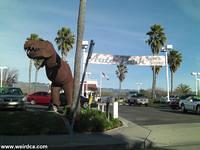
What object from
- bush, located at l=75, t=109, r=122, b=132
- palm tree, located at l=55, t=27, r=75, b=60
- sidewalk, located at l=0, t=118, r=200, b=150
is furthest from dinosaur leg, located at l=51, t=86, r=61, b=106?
palm tree, located at l=55, t=27, r=75, b=60

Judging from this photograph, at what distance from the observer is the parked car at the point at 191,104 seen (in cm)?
2992

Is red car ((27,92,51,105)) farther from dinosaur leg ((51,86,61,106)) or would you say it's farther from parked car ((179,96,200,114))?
dinosaur leg ((51,86,61,106))

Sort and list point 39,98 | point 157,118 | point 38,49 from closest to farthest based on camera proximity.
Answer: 1. point 38,49
2. point 157,118
3. point 39,98

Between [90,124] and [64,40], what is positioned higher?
[64,40]

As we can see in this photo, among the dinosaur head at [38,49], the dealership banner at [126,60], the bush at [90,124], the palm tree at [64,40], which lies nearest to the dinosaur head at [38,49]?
the dinosaur head at [38,49]

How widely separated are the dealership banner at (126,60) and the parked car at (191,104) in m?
8.74

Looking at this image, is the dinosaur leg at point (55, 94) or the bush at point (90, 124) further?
the dinosaur leg at point (55, 94)

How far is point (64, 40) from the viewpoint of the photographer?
62094 millimetres

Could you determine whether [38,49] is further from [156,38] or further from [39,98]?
[156,38]

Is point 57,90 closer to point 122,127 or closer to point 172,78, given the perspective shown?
point 122,127

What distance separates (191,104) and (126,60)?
37.6 feet

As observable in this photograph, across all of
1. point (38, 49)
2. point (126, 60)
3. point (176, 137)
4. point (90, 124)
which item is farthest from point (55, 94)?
point (126, 60)

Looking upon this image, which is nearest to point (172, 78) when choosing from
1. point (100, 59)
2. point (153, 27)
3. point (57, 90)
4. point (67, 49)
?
point (153, 27)

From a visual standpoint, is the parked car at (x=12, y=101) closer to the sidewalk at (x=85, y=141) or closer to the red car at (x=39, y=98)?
the sidewalk at (x=85, y=141)
